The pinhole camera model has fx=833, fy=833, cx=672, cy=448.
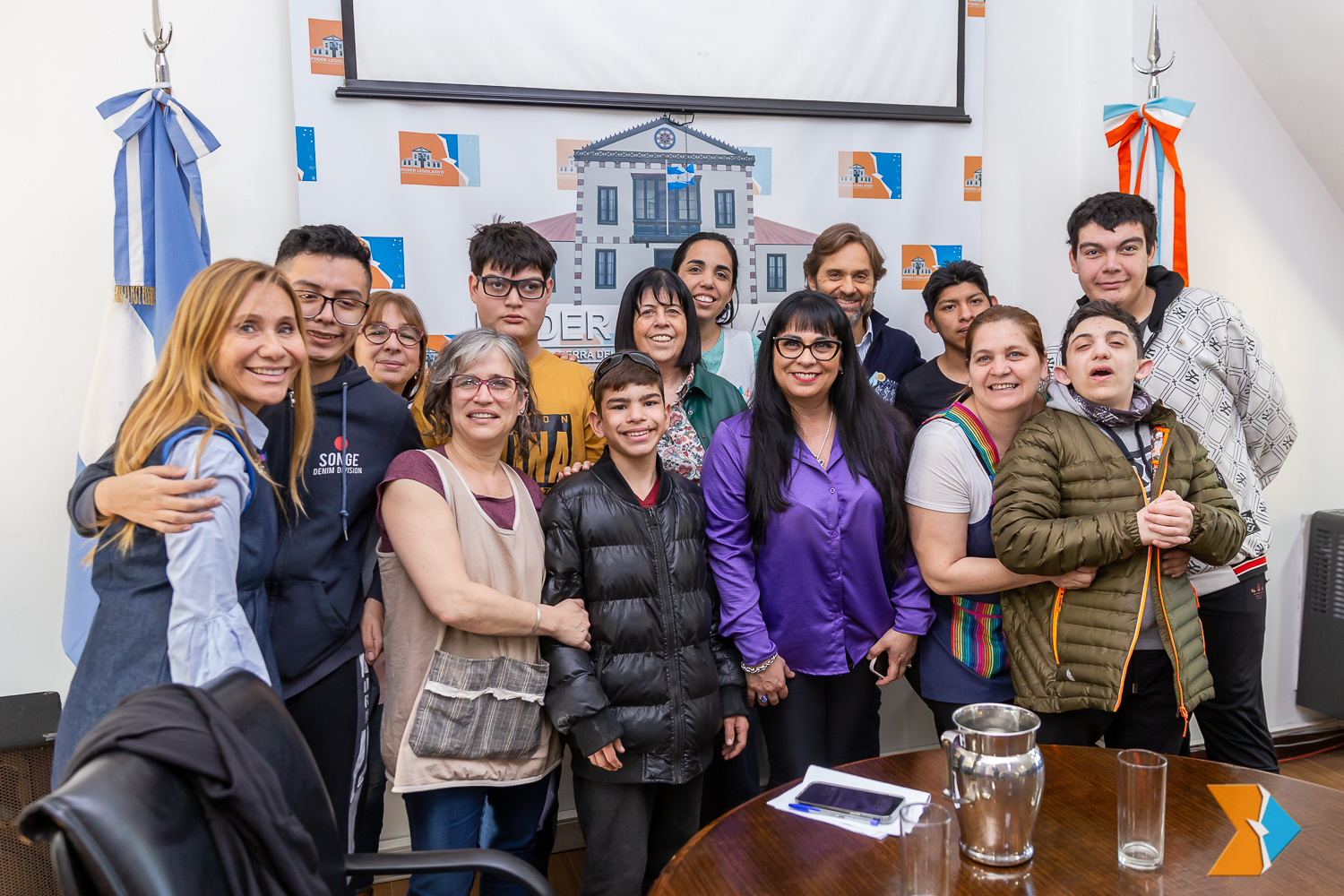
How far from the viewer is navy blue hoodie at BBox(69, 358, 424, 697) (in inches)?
67.5

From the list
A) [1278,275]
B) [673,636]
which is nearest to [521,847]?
[673,636]

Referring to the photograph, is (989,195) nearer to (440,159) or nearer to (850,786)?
(440,159)

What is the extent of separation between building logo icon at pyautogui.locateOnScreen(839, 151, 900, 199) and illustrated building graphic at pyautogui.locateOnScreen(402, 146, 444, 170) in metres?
1.52

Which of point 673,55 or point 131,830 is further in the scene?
point 673,55

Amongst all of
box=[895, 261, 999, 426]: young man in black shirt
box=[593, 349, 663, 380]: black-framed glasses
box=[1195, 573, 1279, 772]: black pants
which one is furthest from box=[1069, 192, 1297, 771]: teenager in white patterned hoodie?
box=[593, 349, 663, 380]: black-framed glasses

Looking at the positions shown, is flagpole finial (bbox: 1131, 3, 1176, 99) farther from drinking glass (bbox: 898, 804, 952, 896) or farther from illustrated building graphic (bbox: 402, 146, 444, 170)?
drinking glass (bbox: 898, 804, 952, 896)

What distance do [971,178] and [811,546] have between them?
2076 mm

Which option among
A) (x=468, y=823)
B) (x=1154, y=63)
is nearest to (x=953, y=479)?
(x=468, y=823)

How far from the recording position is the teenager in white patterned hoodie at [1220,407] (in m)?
2.30

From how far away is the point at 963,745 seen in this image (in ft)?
4.07

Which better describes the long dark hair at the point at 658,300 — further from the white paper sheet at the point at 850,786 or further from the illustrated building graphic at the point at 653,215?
the white paper sheet at the point at 850,786

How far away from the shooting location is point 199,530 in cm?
136

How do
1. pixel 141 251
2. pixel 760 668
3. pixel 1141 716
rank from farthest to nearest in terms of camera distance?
pixel 141 251
pixel 760 668
pixel 1141 716

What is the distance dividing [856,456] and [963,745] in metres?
1.00
